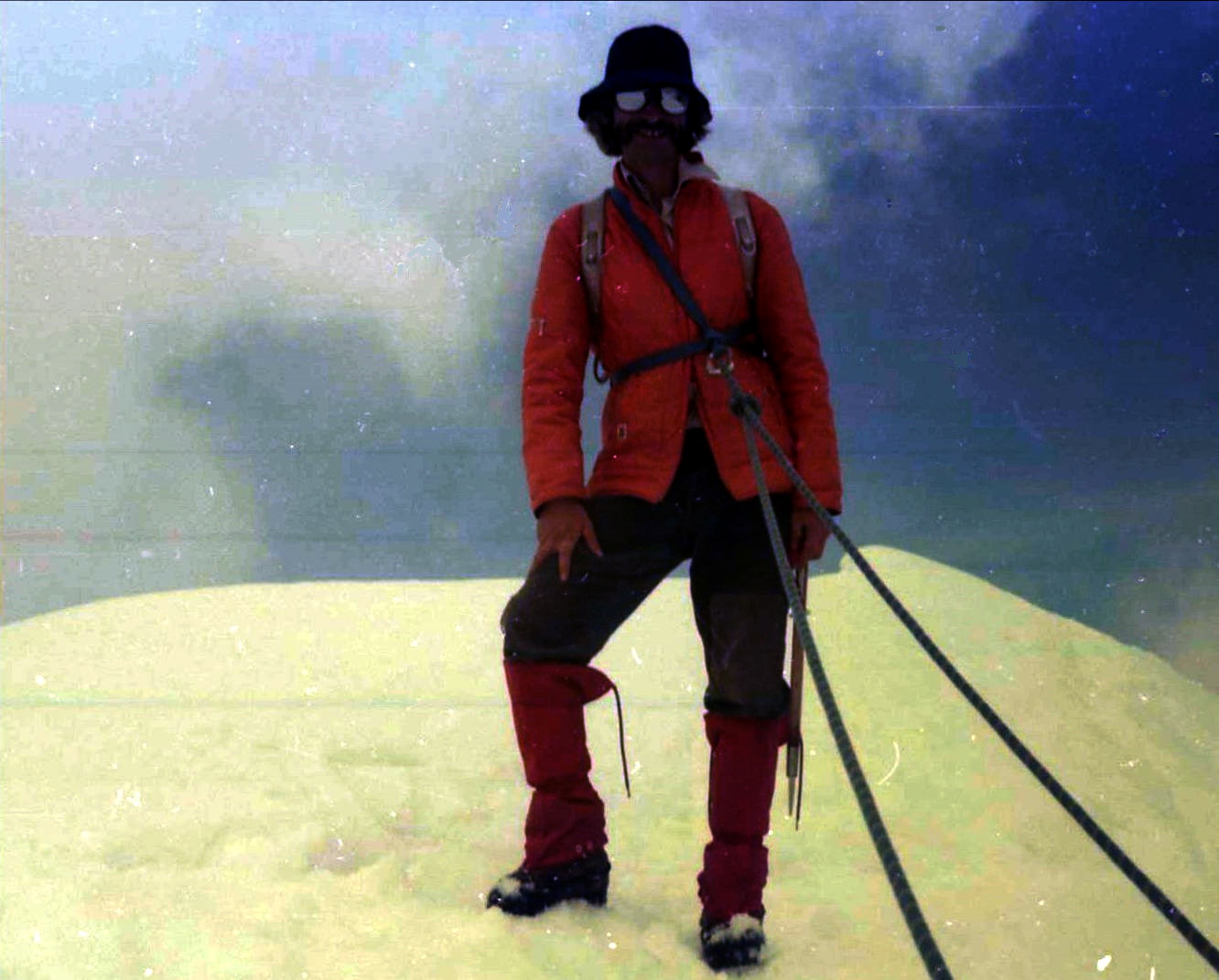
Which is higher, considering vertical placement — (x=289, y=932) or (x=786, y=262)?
(x=786, y=262)

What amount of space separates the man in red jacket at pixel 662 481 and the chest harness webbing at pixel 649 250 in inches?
0.5

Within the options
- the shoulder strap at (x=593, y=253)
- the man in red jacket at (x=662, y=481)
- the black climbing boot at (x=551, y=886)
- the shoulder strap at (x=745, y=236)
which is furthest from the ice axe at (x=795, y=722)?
the shoulder strap at (x=593, y=253)

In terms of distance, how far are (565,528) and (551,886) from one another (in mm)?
834

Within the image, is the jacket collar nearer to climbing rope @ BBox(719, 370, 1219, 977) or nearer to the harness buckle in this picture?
the harness buckle

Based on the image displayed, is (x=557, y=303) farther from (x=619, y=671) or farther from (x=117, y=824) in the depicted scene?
(x=619, y=671)

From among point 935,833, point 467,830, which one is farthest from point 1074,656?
point 467,830

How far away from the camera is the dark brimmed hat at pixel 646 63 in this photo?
109 inches

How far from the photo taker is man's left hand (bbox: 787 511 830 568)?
8.98 ft

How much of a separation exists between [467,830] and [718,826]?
101 centimetres

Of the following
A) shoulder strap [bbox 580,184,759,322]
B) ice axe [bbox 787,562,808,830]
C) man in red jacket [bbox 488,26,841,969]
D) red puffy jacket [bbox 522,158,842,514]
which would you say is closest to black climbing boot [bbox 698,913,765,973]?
man in red jacket [bbox 488,26,841,969]

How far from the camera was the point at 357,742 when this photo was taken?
4.21 m

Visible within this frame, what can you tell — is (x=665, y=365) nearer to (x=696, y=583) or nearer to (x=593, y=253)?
(x=593, y=253)

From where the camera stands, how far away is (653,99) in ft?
9.13

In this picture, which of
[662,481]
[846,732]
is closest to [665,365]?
[662,481]
